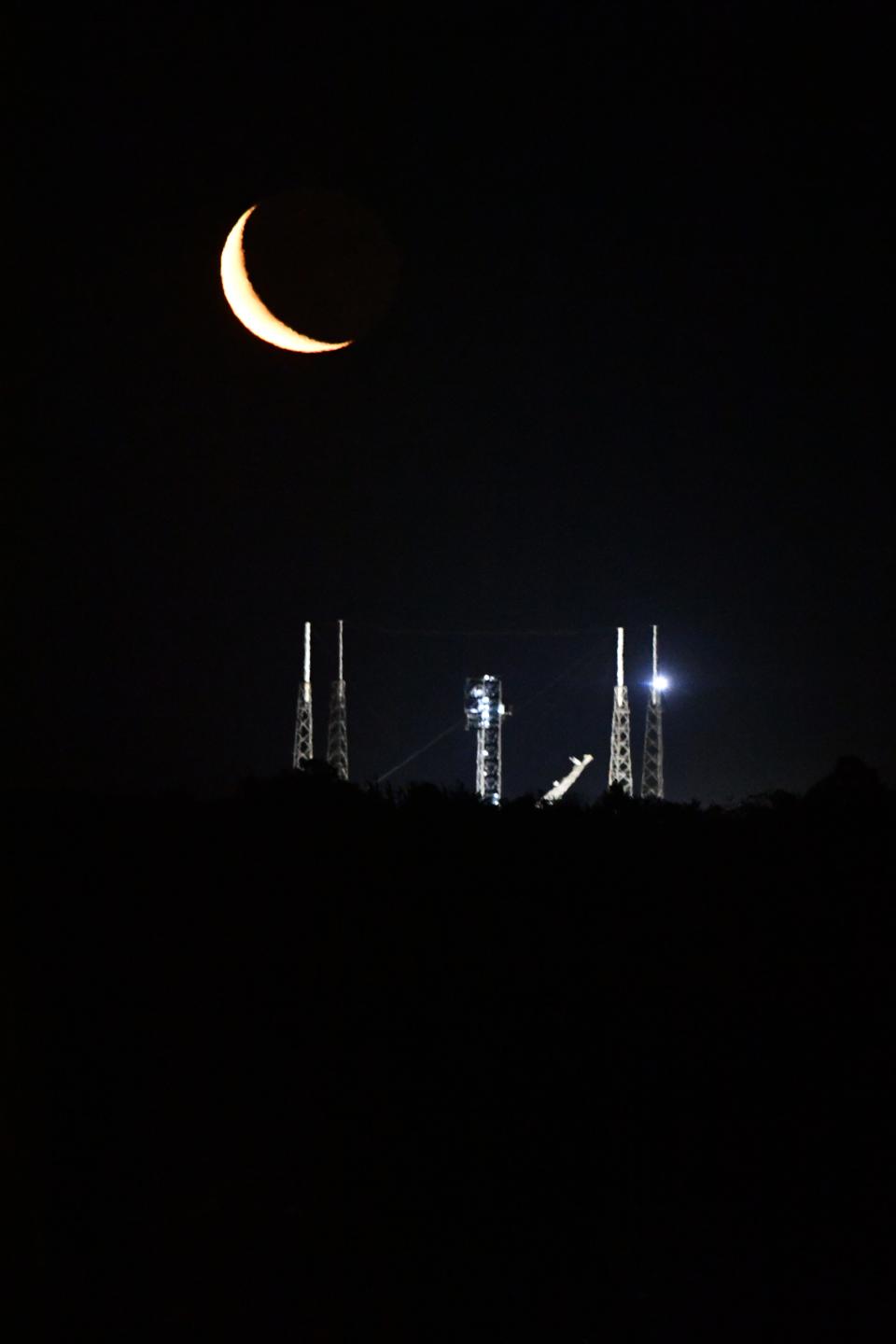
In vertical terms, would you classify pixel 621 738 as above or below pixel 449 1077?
above

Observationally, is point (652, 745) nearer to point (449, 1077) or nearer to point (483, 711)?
point (483, 711)

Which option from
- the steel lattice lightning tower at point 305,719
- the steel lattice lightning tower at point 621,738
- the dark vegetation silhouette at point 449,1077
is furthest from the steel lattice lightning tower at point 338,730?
the dark vegetation silhouette at point 449,1077

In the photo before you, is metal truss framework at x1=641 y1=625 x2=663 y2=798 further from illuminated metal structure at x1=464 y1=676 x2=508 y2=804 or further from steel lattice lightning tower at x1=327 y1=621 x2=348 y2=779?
steel lattice lightning tower at x1=327 y1=621 x2=348 y2=779

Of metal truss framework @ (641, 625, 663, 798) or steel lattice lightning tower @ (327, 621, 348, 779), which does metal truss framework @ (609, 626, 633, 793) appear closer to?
metal truss framework @ (641, 625, 663, 798)

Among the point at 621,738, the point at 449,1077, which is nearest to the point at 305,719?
the point at 621,738

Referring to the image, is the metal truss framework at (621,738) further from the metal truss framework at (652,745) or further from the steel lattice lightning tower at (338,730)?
the steel lattice lightning tower at (338,730)

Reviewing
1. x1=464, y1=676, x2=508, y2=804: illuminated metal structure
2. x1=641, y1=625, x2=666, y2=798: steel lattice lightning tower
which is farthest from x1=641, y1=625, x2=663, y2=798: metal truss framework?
x1=464, y1=676, x2=508, y2=804: illuminated metal structure

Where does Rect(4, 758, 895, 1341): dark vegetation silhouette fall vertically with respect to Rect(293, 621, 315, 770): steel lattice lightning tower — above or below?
below

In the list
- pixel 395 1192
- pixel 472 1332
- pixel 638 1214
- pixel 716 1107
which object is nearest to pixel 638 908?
pixel 716 1107

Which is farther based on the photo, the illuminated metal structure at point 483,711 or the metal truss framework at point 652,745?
the illuminated metal structure at point 483,711

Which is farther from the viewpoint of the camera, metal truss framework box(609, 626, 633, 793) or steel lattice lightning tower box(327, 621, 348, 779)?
metal truss framework box(609, 626, 633, 793)
